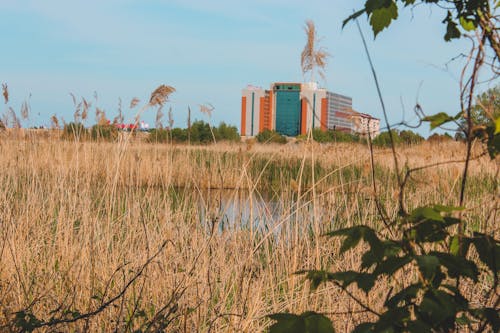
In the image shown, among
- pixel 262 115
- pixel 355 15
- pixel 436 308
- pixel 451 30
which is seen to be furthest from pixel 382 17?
pixel 262 115

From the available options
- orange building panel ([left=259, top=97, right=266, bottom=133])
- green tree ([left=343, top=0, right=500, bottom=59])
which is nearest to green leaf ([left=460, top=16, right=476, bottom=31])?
green tree ([left=343, top=0, right=500, bottom=59])

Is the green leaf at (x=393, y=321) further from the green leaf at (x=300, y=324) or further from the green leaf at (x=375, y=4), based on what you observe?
the green leaf at (x=375, y=4)

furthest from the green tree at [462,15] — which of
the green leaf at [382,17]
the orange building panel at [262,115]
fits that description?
the orange building panel at [262,115]

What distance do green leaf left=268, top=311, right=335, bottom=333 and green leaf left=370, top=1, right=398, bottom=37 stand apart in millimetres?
644

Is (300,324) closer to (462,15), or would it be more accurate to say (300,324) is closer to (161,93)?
(462,15)

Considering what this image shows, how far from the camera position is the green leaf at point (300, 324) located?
958 mm

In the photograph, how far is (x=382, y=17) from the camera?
1237 mm

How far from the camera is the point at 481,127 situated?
43.5 inches

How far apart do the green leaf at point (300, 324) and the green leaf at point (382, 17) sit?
0.64 meters

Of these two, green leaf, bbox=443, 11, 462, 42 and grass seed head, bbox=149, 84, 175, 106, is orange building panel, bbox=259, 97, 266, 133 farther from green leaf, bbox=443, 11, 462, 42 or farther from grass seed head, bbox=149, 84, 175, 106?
green leaf, bbox=443, 11, 462, 42

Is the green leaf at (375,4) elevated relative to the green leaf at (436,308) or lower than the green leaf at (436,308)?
elevated

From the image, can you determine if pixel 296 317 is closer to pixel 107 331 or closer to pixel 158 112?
pixel 107 331

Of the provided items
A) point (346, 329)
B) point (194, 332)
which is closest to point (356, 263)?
point (346, 329)

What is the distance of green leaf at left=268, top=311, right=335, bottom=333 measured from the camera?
96cm
